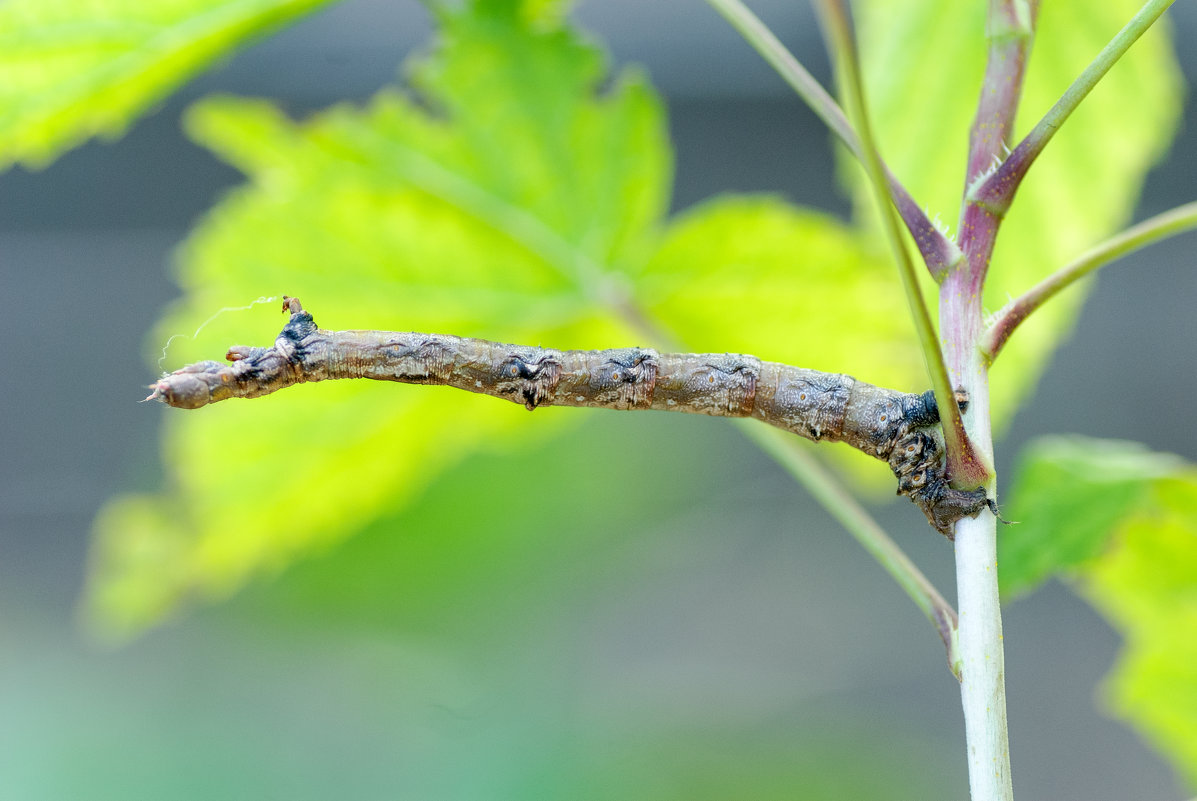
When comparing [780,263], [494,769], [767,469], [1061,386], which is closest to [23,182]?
[494,769]

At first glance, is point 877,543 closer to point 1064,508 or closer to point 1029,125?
point 1064,508

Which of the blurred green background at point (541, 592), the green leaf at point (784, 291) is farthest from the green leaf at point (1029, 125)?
the blurred green background at point (541, 592)

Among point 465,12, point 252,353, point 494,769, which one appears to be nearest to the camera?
point 252,353

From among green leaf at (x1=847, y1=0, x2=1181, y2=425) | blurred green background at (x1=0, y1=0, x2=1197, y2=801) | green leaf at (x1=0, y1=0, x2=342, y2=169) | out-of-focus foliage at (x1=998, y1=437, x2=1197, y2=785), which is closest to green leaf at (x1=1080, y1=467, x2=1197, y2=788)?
out-of-focus foliage at (x1=998, y1=437, x2=1197, y2=785)

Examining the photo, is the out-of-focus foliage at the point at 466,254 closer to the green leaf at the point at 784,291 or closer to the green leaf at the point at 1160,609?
the green leaf at the point at 784,291

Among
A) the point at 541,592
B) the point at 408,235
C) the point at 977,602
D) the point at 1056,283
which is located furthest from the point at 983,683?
the point at 541,592

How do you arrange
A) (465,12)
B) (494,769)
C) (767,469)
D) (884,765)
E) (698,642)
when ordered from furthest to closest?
(767,469)
(698,642)
(884,765)
(494,769)
(465,12)

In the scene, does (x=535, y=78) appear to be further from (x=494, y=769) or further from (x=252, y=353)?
(x=494, y=769)
